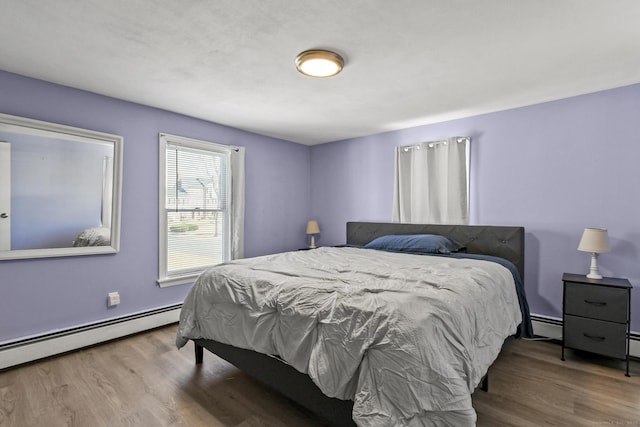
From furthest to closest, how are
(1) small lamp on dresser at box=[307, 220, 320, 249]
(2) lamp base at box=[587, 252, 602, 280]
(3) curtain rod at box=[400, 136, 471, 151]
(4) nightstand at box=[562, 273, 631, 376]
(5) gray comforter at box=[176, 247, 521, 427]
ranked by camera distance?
(1) small lamp on dresser at box=[307, 220, 320, 249] → (3) curtain rod at box=[400, 136, 471, 151] → (2) lamp base at box=[587, 252, 602, 280] → (4) nightstand at box=[562, 273, 631, 376] → (5) gray comforter at box=[176, 247, 521, 427]

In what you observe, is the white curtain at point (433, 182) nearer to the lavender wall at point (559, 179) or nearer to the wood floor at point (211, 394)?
the lavender wall at point (559, 179)

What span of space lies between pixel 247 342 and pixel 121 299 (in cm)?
194

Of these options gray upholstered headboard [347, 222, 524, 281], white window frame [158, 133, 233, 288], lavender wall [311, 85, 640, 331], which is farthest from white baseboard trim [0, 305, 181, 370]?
lavender wall [311, 85, 640, 331]

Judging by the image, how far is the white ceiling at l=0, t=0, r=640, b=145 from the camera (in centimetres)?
169

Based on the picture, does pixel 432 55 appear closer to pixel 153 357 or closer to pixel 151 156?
pixel 151 156

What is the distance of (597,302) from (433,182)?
1.91m

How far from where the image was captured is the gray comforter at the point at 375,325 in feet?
4.05

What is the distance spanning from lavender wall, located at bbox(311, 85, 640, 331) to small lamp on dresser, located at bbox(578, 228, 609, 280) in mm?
256

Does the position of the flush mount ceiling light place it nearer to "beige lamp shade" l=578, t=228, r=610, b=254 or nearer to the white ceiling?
the white ceiling

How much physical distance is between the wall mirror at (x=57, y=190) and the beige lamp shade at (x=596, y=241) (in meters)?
4.27

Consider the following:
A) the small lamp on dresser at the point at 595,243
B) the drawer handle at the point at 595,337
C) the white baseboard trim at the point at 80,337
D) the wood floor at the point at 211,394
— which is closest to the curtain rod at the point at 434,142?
the small lamp on dresser at the point at 595,243

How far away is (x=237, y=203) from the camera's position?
4020 millimetres

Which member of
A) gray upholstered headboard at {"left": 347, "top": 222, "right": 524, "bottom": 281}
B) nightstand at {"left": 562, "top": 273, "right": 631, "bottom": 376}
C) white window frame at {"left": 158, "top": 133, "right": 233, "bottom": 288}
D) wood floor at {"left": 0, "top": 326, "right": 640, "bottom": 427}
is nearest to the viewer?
wood floor at {"left": 0, "top": 326, "right": 640, "bottom": 427}

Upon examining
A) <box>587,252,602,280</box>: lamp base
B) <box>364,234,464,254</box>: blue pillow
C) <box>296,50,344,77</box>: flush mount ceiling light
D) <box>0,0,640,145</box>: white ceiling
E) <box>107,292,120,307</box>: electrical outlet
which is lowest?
<box>107,292,120,307</box>: electrical outlet
